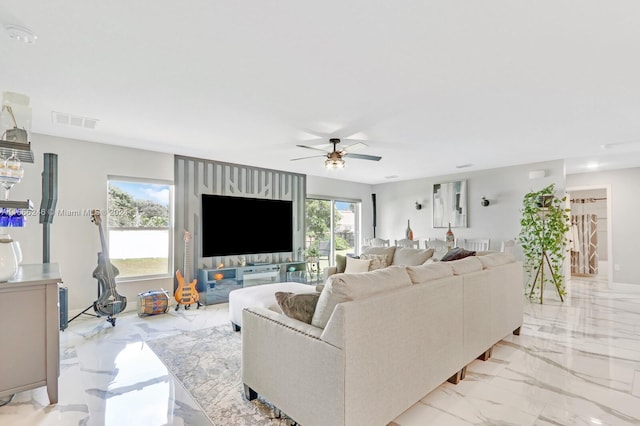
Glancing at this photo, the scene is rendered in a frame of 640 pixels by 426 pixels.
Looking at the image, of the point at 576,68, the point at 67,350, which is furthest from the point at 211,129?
the point at 576,68

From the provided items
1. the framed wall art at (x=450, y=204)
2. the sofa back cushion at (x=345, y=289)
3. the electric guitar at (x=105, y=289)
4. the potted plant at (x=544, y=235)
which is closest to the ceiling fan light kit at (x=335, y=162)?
the sofa back cushion at (x=345, y=289)

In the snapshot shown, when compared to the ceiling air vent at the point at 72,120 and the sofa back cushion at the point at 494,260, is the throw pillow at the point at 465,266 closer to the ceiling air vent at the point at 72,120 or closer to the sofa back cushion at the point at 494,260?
the sofa back cushion at the point at 494,260

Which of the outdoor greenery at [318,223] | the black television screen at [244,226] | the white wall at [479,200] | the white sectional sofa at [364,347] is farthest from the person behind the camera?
the outdoor greenery at [318,223]

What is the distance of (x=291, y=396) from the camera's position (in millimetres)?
1867

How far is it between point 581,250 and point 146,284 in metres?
9.82

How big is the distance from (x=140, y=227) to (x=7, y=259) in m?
2.85

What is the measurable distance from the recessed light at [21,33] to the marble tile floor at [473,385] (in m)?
2.42

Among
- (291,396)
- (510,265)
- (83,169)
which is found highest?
(83,169)

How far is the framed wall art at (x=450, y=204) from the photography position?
6816mm

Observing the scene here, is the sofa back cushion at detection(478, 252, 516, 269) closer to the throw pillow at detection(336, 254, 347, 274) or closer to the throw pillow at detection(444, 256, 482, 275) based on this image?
the throw pillow at detection(444, 256, 482, 275)

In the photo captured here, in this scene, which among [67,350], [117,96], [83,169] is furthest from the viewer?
[83,169]

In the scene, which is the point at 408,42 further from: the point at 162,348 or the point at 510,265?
the point at 162,348

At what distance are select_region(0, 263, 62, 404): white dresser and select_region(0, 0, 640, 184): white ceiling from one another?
161 cm

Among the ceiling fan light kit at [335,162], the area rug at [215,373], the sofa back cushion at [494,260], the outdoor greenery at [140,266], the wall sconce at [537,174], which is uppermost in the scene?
the wall sconce at [537,174]
